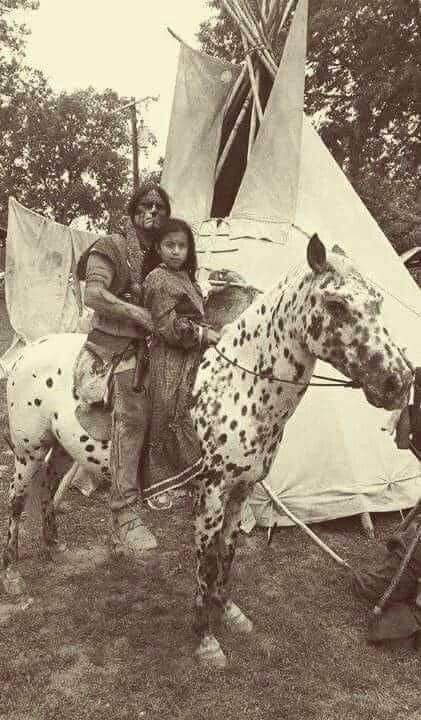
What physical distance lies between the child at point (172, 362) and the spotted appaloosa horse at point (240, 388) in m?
0.10

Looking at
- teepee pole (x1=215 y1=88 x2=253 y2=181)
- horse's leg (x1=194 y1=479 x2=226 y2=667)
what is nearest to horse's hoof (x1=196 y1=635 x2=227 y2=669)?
horse's leg (x1=194 y1=479 x2=226 y2=667)

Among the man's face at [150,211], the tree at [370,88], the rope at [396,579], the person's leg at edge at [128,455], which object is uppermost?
the tree at [370,88]

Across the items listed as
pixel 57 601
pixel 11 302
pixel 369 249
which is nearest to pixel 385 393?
pixel 57 601

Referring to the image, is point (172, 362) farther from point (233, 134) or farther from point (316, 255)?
point (233, 134)

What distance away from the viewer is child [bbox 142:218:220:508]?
364cm

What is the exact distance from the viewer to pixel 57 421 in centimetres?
438

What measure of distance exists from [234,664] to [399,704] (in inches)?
43.4

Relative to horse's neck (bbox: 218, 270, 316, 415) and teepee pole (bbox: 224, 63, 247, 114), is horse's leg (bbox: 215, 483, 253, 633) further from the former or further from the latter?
teepee pole (bbox: 224, 63, 247, 114)

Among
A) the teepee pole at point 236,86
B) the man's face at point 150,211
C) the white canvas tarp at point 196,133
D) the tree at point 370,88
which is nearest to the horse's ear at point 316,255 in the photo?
the man's face at point 150,211

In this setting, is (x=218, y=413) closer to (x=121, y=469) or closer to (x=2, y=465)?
(x=121, y=469)

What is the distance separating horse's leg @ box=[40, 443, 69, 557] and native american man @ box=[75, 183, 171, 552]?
136 cm

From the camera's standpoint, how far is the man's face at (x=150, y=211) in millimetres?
3965

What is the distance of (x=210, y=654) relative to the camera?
390 centimetres

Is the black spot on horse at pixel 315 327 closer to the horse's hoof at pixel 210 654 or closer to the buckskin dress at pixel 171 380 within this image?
the buckskin dress at pixel 171 380
